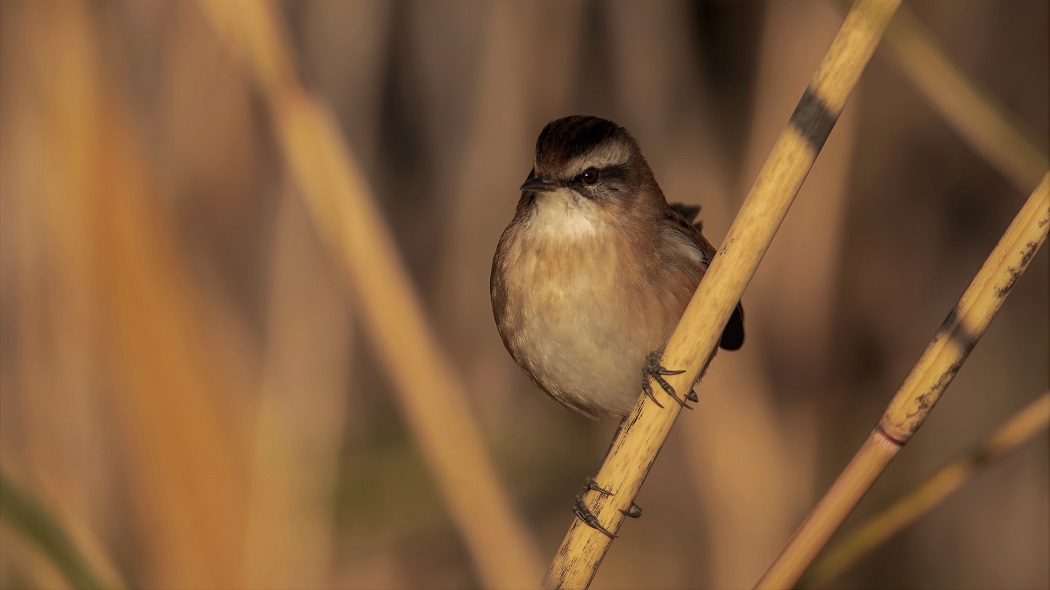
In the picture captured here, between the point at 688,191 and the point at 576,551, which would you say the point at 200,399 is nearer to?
the point at 576,551

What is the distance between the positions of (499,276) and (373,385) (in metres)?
1.78

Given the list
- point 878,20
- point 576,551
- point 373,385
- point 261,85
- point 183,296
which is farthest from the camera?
point 373,385

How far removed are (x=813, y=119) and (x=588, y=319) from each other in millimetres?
758

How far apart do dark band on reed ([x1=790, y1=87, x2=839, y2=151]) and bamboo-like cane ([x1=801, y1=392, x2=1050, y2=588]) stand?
2.01ft

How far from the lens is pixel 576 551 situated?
53.8 inches

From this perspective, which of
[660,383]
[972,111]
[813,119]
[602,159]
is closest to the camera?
[813,119]

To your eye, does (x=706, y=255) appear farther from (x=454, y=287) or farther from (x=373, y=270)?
(x=454, y=287)

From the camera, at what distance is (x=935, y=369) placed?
3.85 ft

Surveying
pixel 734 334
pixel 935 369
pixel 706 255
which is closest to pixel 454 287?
pixel 706 255

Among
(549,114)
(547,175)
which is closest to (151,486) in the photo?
(547,175)

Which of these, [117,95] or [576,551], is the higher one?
[117,95]

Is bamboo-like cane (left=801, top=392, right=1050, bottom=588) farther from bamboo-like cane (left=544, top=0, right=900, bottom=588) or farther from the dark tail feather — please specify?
the dark tail feather

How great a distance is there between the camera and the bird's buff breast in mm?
1808

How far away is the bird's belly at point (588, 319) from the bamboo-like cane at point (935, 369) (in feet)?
2.06
